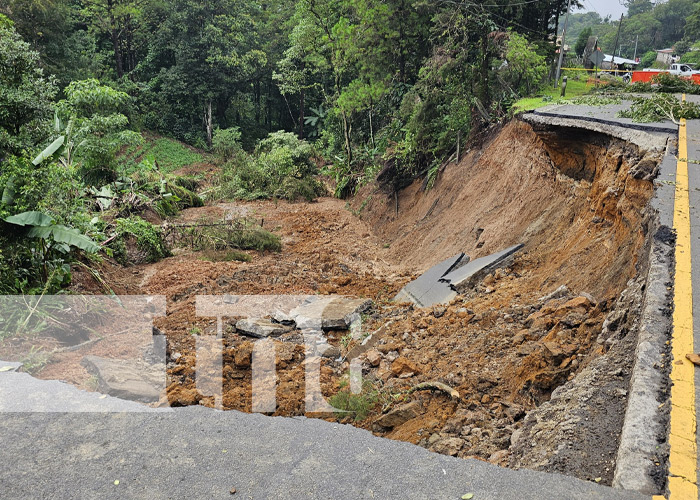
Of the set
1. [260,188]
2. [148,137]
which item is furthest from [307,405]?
[148,137]

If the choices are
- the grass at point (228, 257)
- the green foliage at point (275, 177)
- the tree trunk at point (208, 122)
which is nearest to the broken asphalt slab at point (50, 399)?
the grass at point (228, 257)

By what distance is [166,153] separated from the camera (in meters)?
30.7

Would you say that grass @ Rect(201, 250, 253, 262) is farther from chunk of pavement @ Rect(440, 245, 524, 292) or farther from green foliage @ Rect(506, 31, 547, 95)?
green foliage @ Rect(506, 31, 547, 95)

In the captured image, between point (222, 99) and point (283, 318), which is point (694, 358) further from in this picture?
point (222, 99)

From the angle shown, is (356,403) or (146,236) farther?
(146,236)

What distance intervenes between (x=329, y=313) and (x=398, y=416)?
11.9ft

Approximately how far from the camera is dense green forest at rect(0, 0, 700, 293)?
24.4 feet

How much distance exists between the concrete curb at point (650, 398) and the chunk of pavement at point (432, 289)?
3.89 m

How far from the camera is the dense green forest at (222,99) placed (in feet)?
24.4

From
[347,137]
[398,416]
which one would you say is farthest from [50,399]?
[347,137]

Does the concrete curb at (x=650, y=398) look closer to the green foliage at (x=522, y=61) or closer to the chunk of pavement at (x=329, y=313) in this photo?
the chunk of pavement at (x=329, y=313)

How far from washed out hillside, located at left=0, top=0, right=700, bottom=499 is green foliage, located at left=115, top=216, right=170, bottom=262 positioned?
2.5 inches

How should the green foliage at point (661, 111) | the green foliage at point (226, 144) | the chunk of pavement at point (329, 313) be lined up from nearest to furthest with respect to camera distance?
the chunk of pavement at point (329, 313) → the green foliage at point (661, 111) → the green foliage at point (226, 144)

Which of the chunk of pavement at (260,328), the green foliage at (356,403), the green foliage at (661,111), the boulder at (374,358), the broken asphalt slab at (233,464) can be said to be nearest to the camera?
the broken asphalt slab at (233,464)
